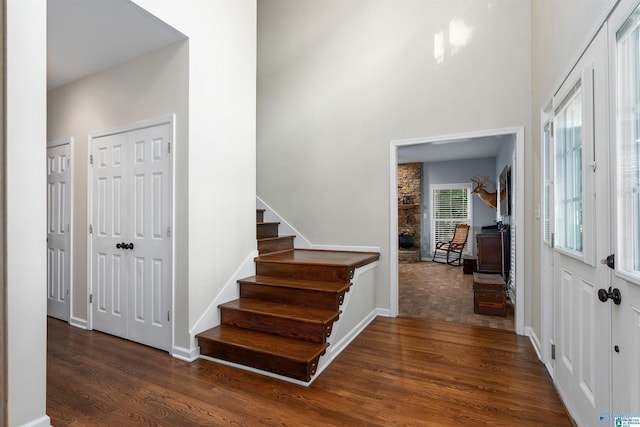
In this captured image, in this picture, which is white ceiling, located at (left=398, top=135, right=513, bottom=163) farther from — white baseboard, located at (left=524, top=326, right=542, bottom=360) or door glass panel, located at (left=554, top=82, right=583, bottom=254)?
door glass panel, located at (left=554, top=82, right=583, bottom=254)

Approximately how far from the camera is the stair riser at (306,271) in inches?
119

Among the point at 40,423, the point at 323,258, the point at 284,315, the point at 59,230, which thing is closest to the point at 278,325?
the point at 284,315

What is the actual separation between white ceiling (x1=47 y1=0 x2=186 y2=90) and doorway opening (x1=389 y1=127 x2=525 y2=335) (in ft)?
8.69

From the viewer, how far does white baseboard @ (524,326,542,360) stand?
2.71 meters

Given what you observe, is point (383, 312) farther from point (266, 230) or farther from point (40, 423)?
point (40, 423)

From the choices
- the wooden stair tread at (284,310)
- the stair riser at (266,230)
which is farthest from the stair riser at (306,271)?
the stair riser at (266,230)

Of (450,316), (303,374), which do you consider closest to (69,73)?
(303,374)

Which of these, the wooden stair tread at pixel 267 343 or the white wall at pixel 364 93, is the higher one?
the white wall at pixel 364 93

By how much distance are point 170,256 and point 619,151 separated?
3.01m

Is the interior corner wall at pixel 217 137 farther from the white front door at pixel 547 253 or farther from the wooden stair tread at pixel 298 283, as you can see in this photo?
the white front door at pixel 547 253

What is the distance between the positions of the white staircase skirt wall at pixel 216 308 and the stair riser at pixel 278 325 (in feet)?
0.28

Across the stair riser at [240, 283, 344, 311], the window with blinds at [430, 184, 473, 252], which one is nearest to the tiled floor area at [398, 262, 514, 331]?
the stair riser at [240, 283, 344, 311]

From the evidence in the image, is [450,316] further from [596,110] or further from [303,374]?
[596,110]

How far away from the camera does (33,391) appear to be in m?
1.68
